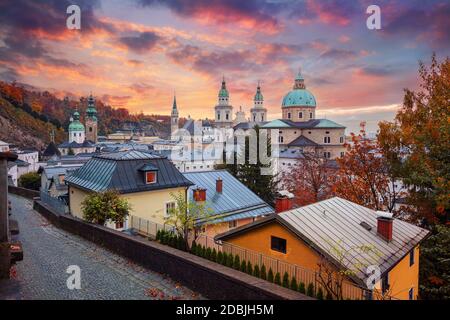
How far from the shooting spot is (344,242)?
Result: 40.0 feet

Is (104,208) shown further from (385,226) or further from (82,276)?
(385,226)

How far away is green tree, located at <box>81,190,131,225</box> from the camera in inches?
624

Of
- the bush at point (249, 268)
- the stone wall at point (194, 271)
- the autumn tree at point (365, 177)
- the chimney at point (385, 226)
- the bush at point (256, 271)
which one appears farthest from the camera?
the autumn tree at point (365, 177)

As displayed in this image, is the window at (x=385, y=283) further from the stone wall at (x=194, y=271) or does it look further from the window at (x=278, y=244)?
the stone wall at (x=194, y=271)

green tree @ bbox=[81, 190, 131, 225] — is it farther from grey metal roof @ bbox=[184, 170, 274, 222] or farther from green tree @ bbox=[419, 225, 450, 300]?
green tree @ bbox=[419, 225, 450, 300]

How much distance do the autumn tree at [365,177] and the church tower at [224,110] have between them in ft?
392

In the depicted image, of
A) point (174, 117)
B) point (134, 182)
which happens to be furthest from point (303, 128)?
point (174, 117)

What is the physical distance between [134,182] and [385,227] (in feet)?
41.3

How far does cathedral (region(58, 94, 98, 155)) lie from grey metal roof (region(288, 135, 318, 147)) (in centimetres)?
6231

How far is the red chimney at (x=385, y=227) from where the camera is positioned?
1349 centimetres

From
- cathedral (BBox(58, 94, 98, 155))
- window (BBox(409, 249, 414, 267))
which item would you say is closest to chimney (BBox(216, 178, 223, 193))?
window (BBox(409, 249, 414, 267))

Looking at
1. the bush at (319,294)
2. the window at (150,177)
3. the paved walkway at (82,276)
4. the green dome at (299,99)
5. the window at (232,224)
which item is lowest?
the window at (232,224)

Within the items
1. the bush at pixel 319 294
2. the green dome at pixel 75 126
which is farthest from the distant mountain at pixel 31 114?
the bush at pixel 319 294
